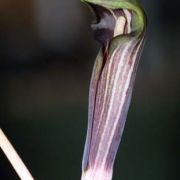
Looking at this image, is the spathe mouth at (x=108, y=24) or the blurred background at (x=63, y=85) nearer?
the spathe mouth at (x=108, y=24)

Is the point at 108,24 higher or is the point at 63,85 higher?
the point at 108,24

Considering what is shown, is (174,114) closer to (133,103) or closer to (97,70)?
(133,103)

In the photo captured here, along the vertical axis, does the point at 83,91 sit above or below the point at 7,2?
below

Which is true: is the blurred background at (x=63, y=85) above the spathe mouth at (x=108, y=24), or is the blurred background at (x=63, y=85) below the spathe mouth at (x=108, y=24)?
below

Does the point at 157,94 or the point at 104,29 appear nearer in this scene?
the point at 104,29

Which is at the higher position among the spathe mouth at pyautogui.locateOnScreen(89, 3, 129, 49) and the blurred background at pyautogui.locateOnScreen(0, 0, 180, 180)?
the spathe mouth at pyautogui.locateOnScreen(89, 3, 129, 49)

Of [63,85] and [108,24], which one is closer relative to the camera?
[108,24]

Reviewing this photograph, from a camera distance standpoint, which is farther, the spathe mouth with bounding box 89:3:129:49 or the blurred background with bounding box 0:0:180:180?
the blurred background with bounding box 0:0:180:180

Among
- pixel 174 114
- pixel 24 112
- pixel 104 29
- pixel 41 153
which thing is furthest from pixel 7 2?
pixel 104 29
